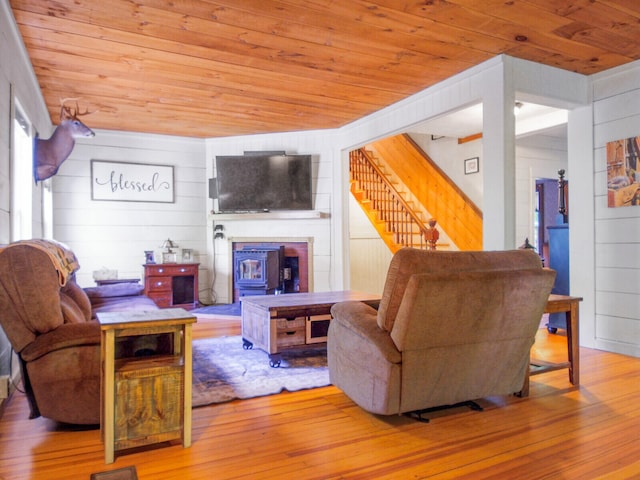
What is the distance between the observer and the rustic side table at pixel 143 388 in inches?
78.4

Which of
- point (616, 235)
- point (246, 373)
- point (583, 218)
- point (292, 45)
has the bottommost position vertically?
point (246, 373)

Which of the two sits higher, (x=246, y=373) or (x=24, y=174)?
(x=24, y=174)

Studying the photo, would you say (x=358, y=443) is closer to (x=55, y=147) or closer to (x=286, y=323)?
(x=286, y=323)

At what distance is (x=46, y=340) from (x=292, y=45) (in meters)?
2.67

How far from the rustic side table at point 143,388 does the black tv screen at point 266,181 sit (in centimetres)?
431

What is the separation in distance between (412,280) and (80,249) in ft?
17.7

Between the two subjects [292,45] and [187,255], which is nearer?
[292,45]

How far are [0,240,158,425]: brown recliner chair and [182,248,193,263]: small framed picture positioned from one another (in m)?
4.25

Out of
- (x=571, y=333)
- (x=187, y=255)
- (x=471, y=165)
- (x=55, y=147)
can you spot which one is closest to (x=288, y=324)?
(x=571, y=333)

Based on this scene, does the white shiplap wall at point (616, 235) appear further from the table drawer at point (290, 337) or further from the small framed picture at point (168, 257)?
the small framed picture at point (168, 257)

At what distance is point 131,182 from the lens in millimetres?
6379

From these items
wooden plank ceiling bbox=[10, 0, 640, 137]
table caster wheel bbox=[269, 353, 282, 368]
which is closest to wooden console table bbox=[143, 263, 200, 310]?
wooden plank ceiling bbox=[10, 0, 640, 137]

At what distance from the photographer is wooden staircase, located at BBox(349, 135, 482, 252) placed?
7.09m

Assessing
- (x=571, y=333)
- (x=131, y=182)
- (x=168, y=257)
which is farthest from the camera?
(x=131, y=182)
